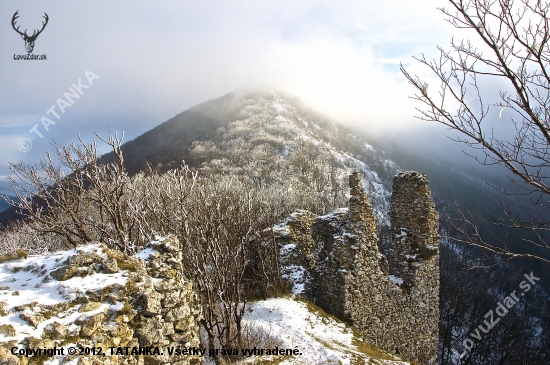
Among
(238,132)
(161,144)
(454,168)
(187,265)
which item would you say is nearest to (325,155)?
(238,132)

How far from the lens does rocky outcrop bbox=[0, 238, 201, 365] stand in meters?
3.31

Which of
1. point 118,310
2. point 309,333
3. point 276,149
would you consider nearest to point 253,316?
point 309,333

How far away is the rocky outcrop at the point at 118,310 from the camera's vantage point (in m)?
3.31

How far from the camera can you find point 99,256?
166 inches

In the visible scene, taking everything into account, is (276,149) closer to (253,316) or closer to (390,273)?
(390,273)

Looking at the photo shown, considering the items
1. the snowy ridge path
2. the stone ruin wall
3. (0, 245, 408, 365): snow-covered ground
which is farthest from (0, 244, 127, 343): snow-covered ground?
the stone ruin wall

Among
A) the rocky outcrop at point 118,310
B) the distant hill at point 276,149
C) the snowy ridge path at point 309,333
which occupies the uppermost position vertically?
the distant hill at point 276,149

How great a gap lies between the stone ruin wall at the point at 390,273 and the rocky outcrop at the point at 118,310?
6841mm

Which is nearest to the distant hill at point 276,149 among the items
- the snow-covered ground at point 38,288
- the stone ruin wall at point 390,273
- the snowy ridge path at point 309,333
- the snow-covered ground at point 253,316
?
the snowy ridge path at point 309,333

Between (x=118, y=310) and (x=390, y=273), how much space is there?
10.9 m

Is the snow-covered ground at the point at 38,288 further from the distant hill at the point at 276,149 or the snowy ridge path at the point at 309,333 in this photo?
the distant hill at the point at 276,149

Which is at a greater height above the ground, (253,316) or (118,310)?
(118,310)

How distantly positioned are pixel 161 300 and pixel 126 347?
2.38 feet

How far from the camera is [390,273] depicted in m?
12.2
